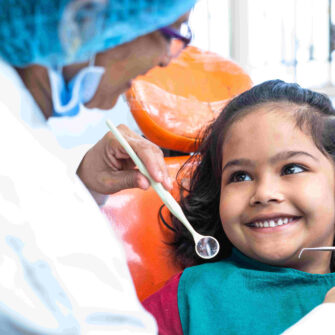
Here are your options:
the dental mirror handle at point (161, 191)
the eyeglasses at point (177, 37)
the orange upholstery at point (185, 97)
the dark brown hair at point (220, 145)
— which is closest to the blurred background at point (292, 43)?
the orange upholstery at point (185, 97)

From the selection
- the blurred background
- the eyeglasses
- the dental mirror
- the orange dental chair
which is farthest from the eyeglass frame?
the blurred background

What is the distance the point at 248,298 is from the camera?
28.2 inches

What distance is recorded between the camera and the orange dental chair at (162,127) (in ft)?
2.63

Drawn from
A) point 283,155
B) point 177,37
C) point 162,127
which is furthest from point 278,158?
point 177,37

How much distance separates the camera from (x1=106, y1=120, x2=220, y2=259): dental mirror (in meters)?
0.52

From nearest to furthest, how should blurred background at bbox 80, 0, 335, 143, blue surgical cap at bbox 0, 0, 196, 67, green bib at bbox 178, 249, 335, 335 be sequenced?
blue surgical cap at bbox 0, 0, 196, 67 → green bib at bbox 178, 249, 335, 335 → blurred background at bbox 80, 0, 335, 143

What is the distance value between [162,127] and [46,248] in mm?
725

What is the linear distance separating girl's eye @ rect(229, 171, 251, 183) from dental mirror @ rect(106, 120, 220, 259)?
105 millimetres

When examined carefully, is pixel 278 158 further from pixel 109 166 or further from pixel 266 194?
pixel 109 166

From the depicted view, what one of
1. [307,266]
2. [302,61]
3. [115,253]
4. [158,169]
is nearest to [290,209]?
[307,266]

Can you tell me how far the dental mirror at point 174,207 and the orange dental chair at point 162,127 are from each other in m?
0.12

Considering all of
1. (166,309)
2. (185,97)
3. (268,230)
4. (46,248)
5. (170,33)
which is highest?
(170,33)

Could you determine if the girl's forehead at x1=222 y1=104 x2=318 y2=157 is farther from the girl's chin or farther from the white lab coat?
the white lab coat

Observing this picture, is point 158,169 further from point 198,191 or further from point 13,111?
point 198,191
